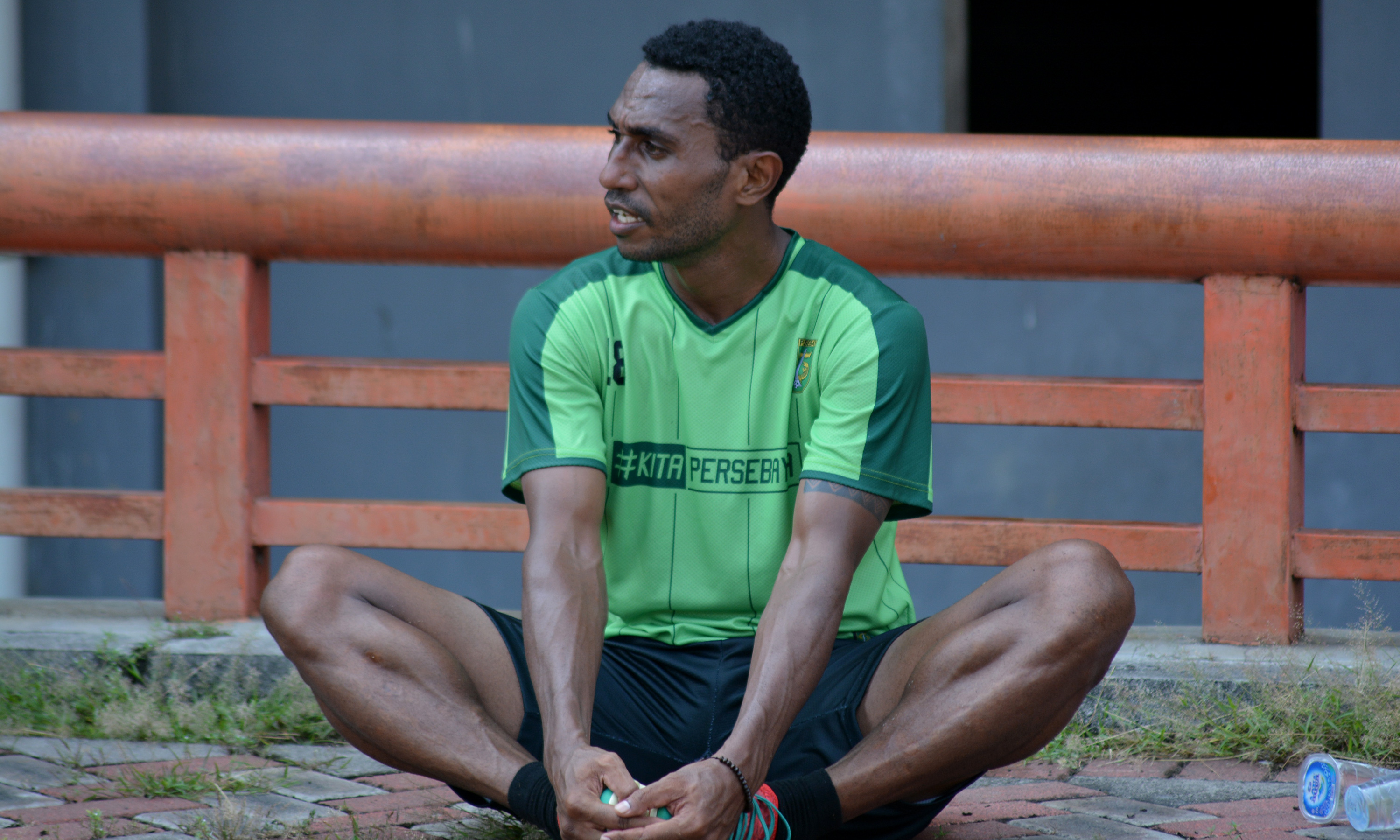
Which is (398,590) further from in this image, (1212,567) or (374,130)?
(1212,567)

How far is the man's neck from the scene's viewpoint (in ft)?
8.63

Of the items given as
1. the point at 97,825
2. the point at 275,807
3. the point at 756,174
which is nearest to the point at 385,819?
the point at 275,807

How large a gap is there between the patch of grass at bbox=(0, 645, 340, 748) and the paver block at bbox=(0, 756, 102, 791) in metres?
0.20

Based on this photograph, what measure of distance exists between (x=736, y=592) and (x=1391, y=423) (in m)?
1.61

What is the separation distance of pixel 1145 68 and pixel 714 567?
8.03 m

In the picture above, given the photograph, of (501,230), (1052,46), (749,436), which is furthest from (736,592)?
(1052,46)

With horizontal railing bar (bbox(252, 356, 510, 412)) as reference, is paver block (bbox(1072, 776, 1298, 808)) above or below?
below

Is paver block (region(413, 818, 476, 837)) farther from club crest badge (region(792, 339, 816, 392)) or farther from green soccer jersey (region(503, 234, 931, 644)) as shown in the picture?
club crest badge (region(792, 339, 816, 392))

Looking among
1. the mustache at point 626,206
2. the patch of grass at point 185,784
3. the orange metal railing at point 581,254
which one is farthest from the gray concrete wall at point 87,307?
the mustache at point 626,206

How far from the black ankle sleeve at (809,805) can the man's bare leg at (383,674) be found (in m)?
0.41

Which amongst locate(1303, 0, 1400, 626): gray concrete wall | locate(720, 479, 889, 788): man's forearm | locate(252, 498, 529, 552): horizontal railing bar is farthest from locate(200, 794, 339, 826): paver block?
locate(1303, 0, 1400, 626): gray concrete wall

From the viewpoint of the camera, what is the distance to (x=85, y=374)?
3586 millimetres

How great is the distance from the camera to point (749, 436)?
8.54 feet

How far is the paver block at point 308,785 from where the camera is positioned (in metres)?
2.89
